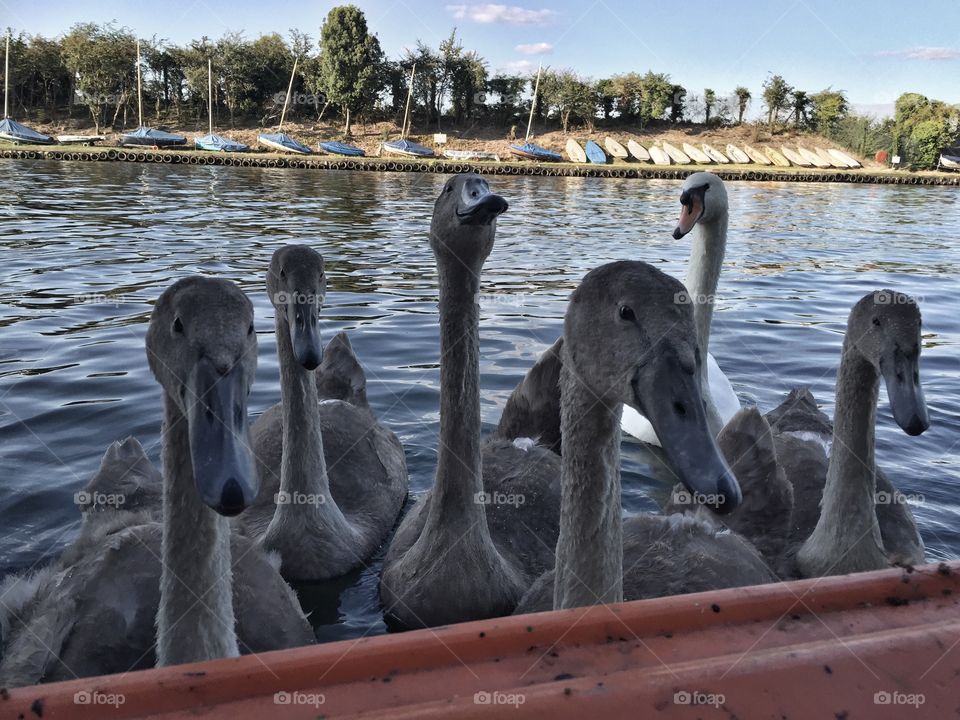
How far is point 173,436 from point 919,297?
14.4 meters

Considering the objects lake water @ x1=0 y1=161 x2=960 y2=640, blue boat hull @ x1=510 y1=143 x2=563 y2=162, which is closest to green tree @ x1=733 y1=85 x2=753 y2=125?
blue boat hull @ x1=510 y1=143 x2=563 y2=162

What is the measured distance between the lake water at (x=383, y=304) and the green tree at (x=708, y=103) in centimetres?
4685

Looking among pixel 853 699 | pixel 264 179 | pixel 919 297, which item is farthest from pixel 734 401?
pixel 264 179

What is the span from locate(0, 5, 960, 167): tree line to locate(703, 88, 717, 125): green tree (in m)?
0.14

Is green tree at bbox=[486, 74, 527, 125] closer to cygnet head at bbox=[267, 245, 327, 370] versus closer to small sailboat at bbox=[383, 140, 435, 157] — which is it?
small sailboat at bbox=[383, 140, 435, 157]

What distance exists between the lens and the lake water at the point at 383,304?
7.10 meters

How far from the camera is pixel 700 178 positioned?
762 cm


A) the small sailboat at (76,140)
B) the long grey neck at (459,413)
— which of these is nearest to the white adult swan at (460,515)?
the long grey neck at (459,413)

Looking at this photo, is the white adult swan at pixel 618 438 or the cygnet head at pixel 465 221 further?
the cygnet head at pixel 465 221

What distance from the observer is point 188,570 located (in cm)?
324

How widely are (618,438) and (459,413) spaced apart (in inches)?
62.8

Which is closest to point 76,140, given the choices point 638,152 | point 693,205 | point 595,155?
point 595,155

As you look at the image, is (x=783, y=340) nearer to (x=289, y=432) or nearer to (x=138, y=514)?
(x=289, y=432)

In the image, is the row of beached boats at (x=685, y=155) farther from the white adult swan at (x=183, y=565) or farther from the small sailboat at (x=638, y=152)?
the white adult swan at (x=183, y=565)
